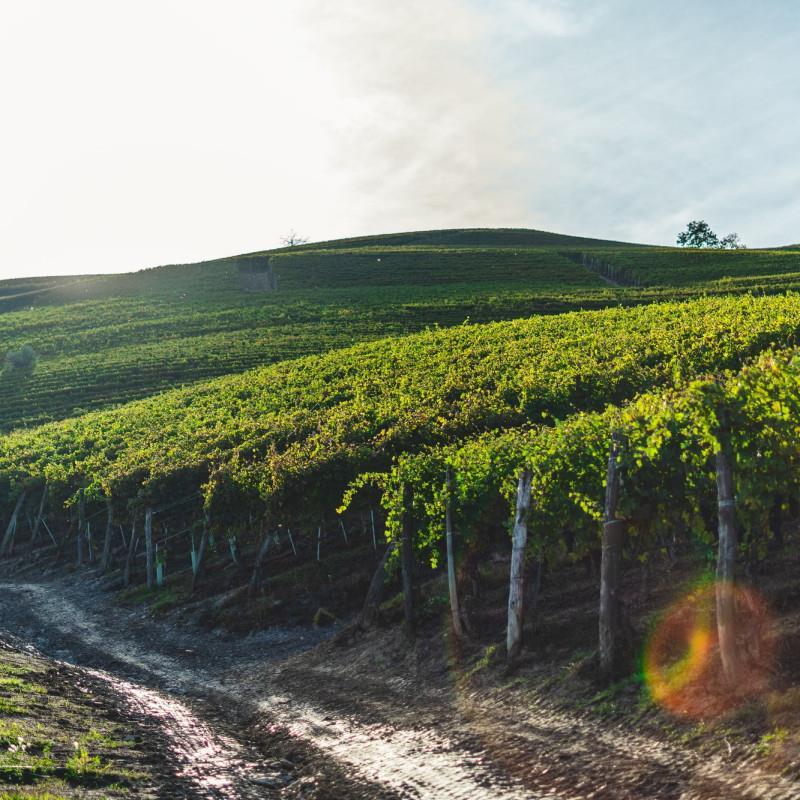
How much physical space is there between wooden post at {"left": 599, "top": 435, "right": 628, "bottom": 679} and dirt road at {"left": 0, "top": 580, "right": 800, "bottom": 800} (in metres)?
1.16

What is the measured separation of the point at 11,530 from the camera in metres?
36.0

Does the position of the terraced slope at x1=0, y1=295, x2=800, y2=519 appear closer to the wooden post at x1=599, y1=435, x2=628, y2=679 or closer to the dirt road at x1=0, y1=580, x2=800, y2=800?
the dirt road at x1=0, y1=580, x2=800, y2=800

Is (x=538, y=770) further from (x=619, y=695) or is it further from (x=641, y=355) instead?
(x=641, y=355)

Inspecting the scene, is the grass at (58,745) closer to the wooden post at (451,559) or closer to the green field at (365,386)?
the wooden post at (451,559)

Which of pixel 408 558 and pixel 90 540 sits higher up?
pixel 408 558

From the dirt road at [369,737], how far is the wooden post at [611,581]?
3.80 ft

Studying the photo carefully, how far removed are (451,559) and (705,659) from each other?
5.89m

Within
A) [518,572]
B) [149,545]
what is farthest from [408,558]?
[149,545]

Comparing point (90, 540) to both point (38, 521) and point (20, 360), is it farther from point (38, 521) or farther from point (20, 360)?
point (20, 360)

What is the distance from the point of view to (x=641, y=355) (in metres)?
29.2

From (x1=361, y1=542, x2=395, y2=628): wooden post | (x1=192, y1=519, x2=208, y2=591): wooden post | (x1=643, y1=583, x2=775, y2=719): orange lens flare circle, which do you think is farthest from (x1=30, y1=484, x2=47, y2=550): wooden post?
(x1=643, y1=583, x2=775, y2=719): orange lens flare circle

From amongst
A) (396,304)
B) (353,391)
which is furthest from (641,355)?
(396,304)

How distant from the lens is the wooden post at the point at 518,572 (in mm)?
12742

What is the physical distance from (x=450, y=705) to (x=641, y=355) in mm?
20405
